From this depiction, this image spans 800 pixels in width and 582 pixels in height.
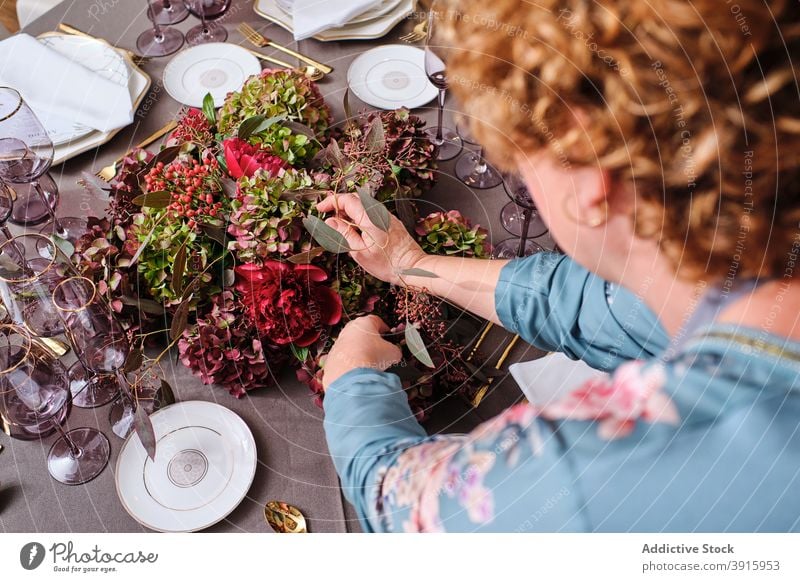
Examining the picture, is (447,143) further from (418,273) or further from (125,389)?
(125,389)

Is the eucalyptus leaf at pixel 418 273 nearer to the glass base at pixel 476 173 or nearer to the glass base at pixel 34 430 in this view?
the glass base at pixel 476 173

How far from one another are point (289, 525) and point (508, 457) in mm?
218

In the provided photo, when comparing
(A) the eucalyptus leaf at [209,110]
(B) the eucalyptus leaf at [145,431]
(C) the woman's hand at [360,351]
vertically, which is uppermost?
(A) the eucalyptus leaf at [209,110]

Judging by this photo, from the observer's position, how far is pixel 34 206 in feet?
2.62

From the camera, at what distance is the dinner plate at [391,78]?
90 centimetres

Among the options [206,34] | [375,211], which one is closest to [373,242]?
[375,211]

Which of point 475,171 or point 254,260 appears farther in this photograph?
point 475,171

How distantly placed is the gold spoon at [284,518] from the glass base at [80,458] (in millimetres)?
171

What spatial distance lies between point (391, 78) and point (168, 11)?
0.36 metres

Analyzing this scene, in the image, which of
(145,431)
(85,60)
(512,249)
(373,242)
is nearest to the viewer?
(145,431)

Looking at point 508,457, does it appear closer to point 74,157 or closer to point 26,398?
point 26,398

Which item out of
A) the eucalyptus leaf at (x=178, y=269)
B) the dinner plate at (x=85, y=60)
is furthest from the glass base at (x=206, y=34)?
the eucalyptus leaf at (x=178, y=269)

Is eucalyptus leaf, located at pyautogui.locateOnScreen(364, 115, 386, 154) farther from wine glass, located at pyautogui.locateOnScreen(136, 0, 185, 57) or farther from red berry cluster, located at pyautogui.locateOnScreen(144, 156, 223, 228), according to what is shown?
wine glass, located at pyautogui.locateOnScreen(136, 0, 185, 57)

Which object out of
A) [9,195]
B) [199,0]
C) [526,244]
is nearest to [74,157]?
[9,195]
